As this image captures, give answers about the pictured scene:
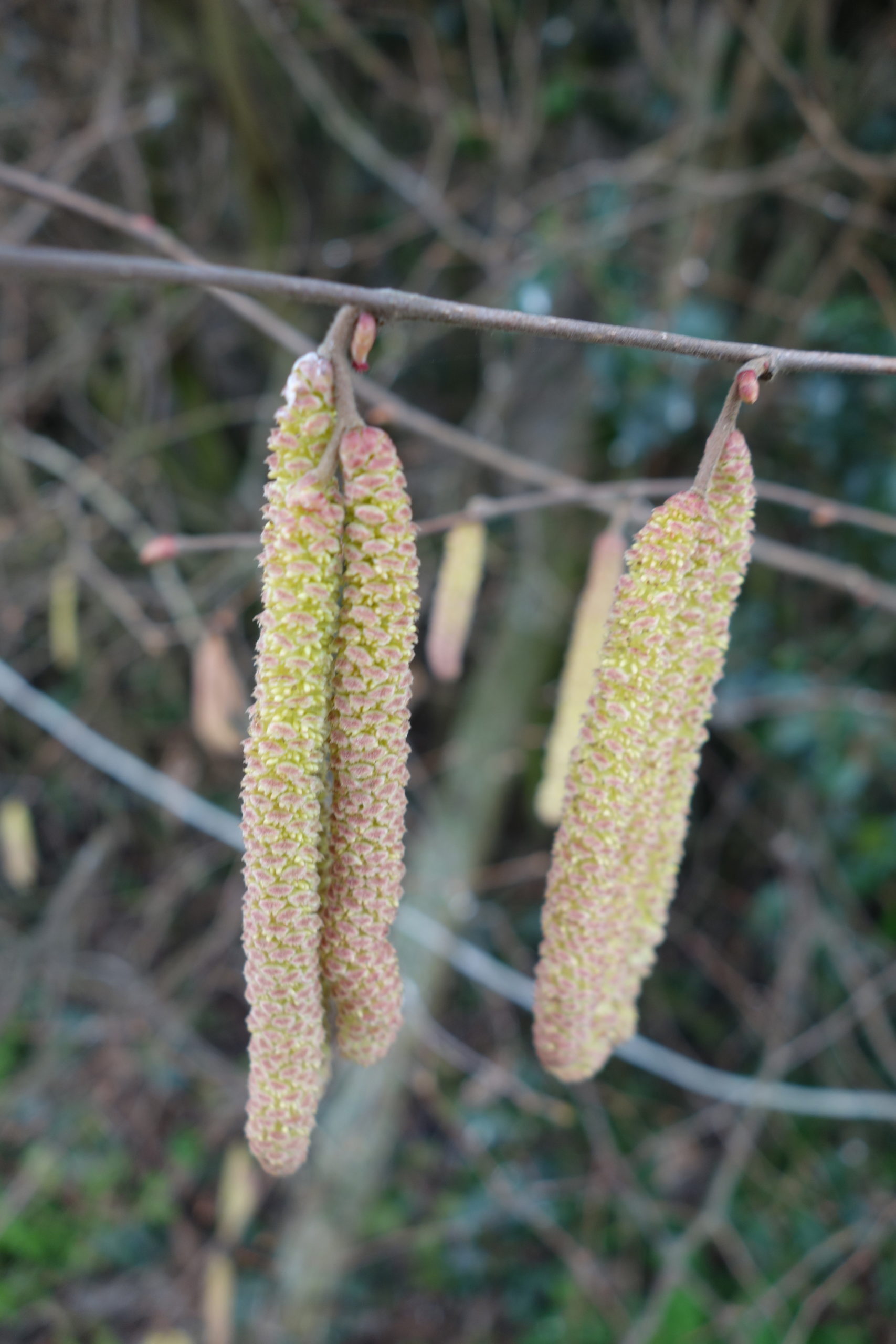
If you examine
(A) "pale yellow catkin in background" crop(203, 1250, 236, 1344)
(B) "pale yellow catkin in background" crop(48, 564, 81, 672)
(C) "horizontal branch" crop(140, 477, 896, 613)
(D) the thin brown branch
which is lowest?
(A) "pale yellow catkin in background" crop(203, 1250, 236, 1344)

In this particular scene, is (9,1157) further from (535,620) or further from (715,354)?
(715,354)

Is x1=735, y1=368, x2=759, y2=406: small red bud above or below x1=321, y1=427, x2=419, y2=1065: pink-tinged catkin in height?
above

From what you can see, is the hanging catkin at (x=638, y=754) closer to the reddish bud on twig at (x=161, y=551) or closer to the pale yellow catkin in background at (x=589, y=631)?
the pale yellow catkin in background at (x=589, y=631)

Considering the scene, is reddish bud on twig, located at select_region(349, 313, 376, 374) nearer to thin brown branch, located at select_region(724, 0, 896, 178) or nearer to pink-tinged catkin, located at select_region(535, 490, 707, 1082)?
pink-tinged catkin, located at select_region(535, 490, 707, 1082)

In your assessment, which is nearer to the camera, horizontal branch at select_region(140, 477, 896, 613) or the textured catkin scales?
the textured catkin scales

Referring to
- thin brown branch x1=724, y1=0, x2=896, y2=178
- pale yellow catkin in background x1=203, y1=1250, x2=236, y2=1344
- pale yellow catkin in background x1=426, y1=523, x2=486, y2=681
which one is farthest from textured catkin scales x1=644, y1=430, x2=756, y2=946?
pale yellow catkin in background x1=203, y1=1250, x2=236, y2=1344

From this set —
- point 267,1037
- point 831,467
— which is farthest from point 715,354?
point 831,467
